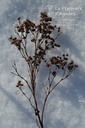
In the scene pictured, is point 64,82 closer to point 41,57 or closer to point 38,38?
point 41,57

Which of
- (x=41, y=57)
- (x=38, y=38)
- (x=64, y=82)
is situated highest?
(x=38, y=38)

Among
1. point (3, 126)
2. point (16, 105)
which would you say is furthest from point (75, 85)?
point (3, 126)

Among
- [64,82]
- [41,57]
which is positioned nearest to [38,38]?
[41,57]

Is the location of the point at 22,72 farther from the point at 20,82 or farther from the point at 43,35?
the point at 43,35

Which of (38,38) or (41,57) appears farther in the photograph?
(38,38)
